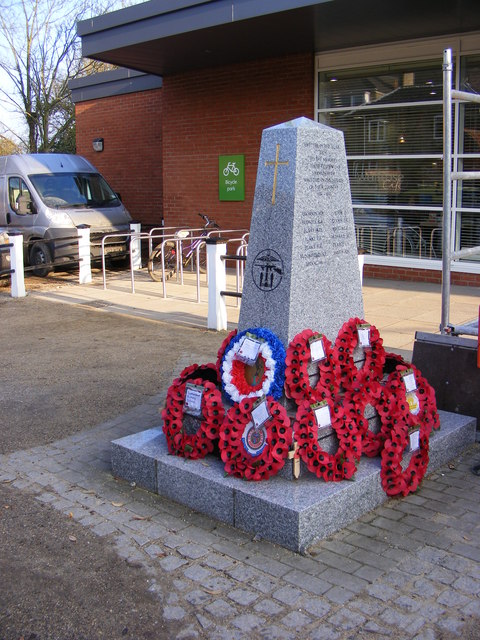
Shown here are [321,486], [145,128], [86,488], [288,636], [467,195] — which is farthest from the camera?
[145,128]

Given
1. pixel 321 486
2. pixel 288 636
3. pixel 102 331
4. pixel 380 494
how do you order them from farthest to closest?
pixel 102 331, pixel 380 494, pixel 321 486, pixel 288 636

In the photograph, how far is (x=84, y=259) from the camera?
14.1 m

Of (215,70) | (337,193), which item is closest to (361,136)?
(215,70)

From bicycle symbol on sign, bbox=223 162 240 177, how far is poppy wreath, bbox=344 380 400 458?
11.1 meters

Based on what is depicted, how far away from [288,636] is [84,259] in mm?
11775

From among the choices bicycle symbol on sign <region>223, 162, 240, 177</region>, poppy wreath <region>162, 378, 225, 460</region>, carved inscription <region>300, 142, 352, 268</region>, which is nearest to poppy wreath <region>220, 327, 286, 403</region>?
poppy wreath <region>162, 378, 225, 460</region>

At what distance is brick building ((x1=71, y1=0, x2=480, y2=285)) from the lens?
1166 centimetres

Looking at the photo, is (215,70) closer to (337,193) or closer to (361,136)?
(361,136)

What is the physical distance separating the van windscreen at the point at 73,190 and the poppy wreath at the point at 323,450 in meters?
12.0

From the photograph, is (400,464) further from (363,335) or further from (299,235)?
(299,235)

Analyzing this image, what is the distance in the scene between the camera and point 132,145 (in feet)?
62.3

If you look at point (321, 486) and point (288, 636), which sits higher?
point (321, 486)

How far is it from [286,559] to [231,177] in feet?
Result: 40.3

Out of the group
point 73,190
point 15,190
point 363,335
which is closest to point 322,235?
point 363,335
